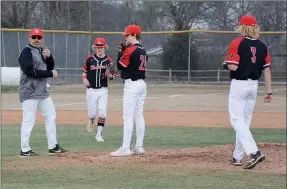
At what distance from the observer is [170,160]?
8906mm

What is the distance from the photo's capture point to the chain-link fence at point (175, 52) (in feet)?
104

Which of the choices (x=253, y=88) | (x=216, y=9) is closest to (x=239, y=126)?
(x=253, y=88)

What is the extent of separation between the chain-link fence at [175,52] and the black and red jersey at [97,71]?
19.3m

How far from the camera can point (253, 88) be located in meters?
8.48

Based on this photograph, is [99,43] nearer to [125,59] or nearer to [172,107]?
[125,59]

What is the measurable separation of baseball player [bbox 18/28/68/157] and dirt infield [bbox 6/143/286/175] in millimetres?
553

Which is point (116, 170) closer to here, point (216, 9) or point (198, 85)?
point (198, 85)

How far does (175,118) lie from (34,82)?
8.72 meters

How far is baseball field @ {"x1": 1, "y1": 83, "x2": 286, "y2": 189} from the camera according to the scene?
7.31 metres

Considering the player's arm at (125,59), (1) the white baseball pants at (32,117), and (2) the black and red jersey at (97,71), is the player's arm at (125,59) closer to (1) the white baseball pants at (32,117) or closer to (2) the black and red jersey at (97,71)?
(1) the white baseball pants at (32,117)

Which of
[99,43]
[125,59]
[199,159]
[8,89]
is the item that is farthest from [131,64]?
[8,89]

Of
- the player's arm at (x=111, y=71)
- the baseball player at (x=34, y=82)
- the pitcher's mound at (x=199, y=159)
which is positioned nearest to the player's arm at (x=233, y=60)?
the pitcher's mound at (x=199, y=159)

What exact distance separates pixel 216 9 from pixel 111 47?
28.8ft

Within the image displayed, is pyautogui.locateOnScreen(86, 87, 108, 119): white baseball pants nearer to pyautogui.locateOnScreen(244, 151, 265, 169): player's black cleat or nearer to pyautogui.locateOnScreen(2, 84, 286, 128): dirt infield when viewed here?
pyautogui.locateOnScreen(2, 84, 286, 128): dirt infield
